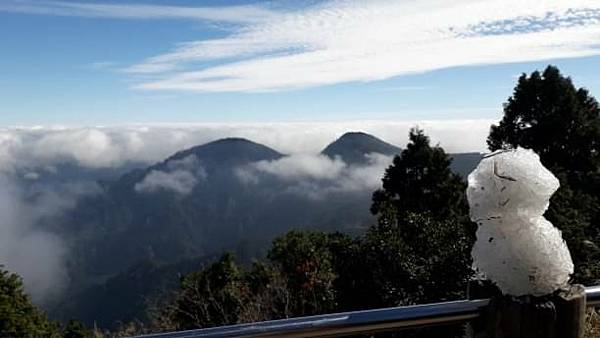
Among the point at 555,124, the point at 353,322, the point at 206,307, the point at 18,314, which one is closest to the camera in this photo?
the point at 353,322

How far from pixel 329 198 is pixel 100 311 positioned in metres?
83.3

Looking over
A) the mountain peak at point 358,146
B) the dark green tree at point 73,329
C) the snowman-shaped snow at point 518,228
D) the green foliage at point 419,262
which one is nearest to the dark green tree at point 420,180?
the green foliage at point 419,262

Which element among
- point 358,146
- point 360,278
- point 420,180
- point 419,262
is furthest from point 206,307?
point 358,146

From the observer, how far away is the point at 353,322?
1210 millimetres

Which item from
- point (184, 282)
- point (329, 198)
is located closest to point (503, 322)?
point (184, 282)

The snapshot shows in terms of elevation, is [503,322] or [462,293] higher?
[503,322]

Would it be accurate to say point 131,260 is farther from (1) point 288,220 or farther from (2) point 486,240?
(2) point 486,240

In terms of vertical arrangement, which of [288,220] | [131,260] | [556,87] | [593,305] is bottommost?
[131,260]

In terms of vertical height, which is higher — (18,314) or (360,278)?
(360,278)

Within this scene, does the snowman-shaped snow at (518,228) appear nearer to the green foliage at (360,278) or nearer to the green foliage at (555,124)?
the green foliage at (360,278)

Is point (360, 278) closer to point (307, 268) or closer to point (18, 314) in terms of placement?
point (307, 268)

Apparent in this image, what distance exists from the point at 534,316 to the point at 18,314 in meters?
20.5

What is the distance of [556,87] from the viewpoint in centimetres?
2136

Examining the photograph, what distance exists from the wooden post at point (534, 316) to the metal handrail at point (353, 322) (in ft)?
0.10
